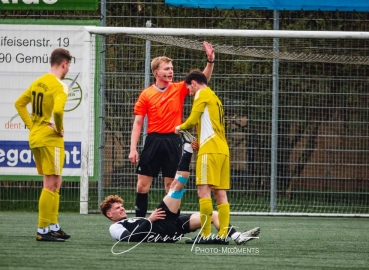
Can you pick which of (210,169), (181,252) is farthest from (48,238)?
(210,169)

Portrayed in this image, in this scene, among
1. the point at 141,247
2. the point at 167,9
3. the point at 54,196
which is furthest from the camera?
the point at 167,9

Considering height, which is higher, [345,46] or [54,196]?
[345,46]

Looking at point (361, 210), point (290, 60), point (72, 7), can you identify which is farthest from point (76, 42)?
point (361, 210)

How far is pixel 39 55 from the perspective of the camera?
536 inches

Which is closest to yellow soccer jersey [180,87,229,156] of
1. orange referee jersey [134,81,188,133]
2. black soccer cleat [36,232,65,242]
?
black soccer cleat [36,232,65,242]

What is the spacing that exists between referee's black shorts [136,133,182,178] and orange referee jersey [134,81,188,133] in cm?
9

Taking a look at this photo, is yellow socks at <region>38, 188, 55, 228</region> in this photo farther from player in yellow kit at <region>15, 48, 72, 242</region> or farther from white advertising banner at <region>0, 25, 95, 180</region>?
white advertising banner at <region>0, 25, 95, 180</region>

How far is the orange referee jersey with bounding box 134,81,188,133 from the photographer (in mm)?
→ 10391

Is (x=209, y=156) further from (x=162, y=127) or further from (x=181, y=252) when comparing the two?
(x=162, y=127)

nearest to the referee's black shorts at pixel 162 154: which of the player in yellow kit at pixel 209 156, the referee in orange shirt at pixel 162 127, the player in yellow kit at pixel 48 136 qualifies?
the referee in orange shirt at pixel 162 127

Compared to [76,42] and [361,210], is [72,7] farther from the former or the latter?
[361,210]

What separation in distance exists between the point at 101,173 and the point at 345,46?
13.1 feet

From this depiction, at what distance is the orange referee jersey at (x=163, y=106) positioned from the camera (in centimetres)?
1039

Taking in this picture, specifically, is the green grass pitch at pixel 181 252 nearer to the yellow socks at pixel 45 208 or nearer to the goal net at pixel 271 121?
the yellow socks at pixel 45 208
